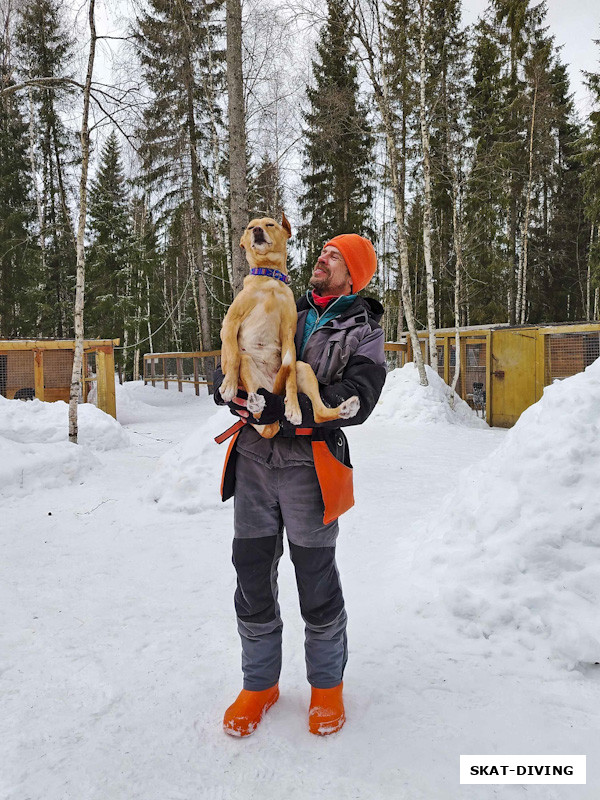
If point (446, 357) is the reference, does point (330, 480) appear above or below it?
below

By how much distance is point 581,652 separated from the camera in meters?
2.32

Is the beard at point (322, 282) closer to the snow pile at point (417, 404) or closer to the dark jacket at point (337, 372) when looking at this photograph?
the dark jacket at point (337, 372)

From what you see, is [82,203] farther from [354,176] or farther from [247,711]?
[354,176]

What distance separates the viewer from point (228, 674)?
233 centimetres

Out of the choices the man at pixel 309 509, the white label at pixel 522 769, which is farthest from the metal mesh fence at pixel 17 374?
the white label at pixel 522 769

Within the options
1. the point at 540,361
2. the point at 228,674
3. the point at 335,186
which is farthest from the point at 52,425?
the point at 335,186

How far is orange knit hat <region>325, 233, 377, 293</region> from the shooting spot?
6.68 ft

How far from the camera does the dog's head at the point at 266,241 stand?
6.23 ft

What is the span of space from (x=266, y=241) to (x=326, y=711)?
1.76 meters

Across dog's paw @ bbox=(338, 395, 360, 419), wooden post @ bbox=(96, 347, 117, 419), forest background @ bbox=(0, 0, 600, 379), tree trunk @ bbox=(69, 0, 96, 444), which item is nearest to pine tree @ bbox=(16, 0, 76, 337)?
forest background @ bbox=(0, 0, 600, 379)

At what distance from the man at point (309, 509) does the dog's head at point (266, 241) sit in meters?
0.19

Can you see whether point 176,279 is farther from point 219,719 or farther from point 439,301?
point 219,719

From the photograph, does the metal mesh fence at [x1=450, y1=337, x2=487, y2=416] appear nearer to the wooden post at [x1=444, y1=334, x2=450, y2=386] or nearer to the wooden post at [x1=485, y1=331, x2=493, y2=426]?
the wooden post at [x1=444, y1=334, x2=450, y2=386]

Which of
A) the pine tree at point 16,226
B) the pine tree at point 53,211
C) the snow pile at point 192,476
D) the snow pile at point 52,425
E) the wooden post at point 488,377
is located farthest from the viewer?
the pine tree at point 53,211
